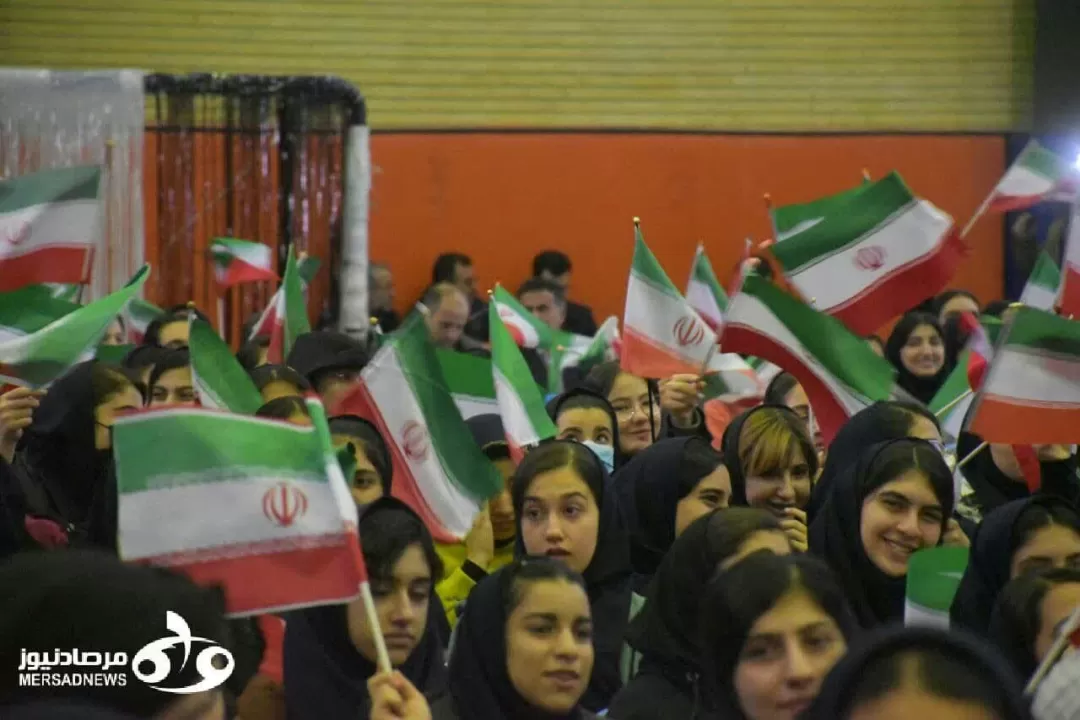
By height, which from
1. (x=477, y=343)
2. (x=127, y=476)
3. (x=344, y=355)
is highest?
(x=127, y=476)

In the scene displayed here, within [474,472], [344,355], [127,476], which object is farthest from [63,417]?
[127,476]

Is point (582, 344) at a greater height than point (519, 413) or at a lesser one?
lesser

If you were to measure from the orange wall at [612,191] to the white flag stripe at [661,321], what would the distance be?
660cm

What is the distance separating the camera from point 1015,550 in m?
4.33

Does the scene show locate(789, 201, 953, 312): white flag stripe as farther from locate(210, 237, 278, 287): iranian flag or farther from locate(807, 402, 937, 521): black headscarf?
locate(210, 237, 278, 287): iranian flag

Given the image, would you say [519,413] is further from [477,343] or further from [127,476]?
[477,343]

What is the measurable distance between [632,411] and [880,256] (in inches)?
41.3

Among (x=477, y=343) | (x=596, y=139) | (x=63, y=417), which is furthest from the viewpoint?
(x=596, y=139)

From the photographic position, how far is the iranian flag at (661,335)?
6.89 meters

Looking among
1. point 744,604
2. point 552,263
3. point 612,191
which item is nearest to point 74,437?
point 744,604

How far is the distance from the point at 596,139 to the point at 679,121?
704 millimetres

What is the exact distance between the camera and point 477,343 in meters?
10.3

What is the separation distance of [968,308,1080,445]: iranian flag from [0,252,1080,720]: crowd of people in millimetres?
181

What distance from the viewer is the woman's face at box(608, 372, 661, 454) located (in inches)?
265
